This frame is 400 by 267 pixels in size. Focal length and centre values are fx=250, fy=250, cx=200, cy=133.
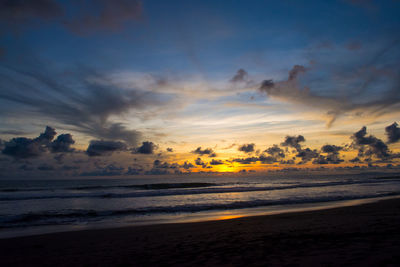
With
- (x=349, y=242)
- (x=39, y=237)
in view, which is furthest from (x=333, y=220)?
(x=39, y=237)

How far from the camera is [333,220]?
38.4 ft

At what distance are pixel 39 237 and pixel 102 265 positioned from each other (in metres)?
5.35

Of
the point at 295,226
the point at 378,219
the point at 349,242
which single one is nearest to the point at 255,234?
the point at 295,226

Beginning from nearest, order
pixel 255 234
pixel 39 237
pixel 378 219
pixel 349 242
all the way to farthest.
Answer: pixel 349 242 → pixel 255 234 → pixel 39 237 → pixel 378 219

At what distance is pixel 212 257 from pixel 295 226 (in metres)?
5.34

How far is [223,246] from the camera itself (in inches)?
313

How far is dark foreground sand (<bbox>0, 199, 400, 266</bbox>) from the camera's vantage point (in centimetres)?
643

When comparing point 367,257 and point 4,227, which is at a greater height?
point 367,257

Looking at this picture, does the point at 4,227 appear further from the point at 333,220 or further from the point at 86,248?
the point at 333,220

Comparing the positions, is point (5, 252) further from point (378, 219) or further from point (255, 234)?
point (378, 219)

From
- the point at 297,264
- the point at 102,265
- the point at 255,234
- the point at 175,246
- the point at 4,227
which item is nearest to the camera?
the point at 297,264

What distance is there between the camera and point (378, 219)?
1144cm

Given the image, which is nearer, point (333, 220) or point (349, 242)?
point (349, 242)

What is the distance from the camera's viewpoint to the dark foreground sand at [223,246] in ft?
21.1
